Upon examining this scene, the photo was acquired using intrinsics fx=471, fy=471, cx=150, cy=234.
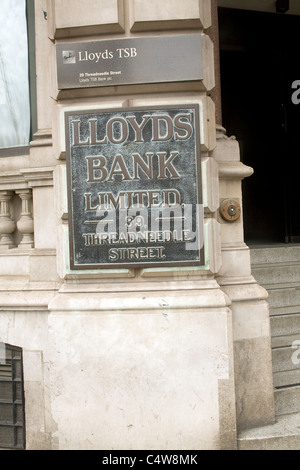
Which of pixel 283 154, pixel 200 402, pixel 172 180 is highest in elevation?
pixel 283 154

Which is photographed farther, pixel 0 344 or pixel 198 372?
pixel 0 344

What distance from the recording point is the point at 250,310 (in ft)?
13.0

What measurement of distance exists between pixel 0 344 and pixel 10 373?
29cm

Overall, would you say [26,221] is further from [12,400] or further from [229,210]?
[229,210]

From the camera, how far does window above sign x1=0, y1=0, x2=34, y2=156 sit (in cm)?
439

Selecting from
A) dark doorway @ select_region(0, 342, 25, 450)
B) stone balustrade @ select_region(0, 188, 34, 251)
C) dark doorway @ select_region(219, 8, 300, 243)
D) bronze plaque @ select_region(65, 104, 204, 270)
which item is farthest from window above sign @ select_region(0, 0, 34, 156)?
dark doorway @ select_region(219, 8, 300, 243)

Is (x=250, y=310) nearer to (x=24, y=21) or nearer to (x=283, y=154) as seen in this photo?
(x=24, y=21)

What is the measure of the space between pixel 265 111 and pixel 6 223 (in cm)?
546

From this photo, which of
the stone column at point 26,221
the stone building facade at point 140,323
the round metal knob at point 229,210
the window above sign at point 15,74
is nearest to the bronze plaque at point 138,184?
the stone building facade at point 140,323

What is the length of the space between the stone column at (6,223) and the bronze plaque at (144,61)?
132cm

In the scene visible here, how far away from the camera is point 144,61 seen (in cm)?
370

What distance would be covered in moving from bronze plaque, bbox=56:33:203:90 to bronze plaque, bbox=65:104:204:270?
24cm

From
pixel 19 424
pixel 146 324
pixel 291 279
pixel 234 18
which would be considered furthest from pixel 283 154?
pixel 19 424

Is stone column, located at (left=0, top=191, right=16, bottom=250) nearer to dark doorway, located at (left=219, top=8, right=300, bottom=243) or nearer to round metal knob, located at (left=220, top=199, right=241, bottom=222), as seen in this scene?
round metal knob, located at (left=220, top=199, right=241, bottom=222)
